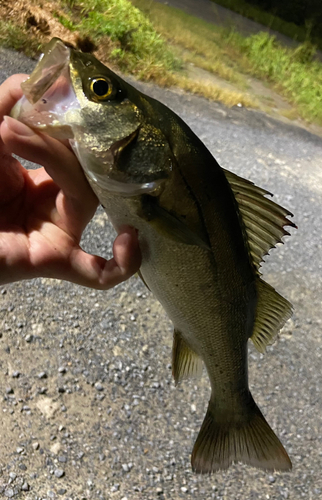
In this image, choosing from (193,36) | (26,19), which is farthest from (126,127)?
(193,36)

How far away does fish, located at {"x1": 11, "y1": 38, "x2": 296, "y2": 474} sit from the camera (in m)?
0.81

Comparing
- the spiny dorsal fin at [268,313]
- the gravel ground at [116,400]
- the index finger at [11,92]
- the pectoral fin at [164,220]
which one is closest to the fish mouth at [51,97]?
the index finger at [11,92]

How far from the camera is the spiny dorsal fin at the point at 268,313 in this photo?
3.66 ft

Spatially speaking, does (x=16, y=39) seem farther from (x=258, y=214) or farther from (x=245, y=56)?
(x=245, y=56)

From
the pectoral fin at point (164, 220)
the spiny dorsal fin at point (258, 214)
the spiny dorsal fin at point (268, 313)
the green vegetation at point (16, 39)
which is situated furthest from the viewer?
the green vegetation at point (16, 39)

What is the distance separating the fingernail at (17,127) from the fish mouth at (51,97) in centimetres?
1

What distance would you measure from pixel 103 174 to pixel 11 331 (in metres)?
1.68

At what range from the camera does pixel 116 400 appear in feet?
6.89

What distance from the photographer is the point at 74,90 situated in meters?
0.80

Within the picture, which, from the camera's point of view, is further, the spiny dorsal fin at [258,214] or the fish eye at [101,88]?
the spiny dorsal fin at [258,214]

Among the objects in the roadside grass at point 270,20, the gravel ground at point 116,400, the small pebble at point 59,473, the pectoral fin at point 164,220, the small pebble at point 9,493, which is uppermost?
the roadside grass at point 270,20

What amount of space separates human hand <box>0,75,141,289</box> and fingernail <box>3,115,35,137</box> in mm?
129

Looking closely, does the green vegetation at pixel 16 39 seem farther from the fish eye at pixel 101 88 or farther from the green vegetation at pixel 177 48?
the fish eye at pixel 101 88

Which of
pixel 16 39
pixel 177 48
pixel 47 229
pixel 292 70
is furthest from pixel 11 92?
pixel 292 70
